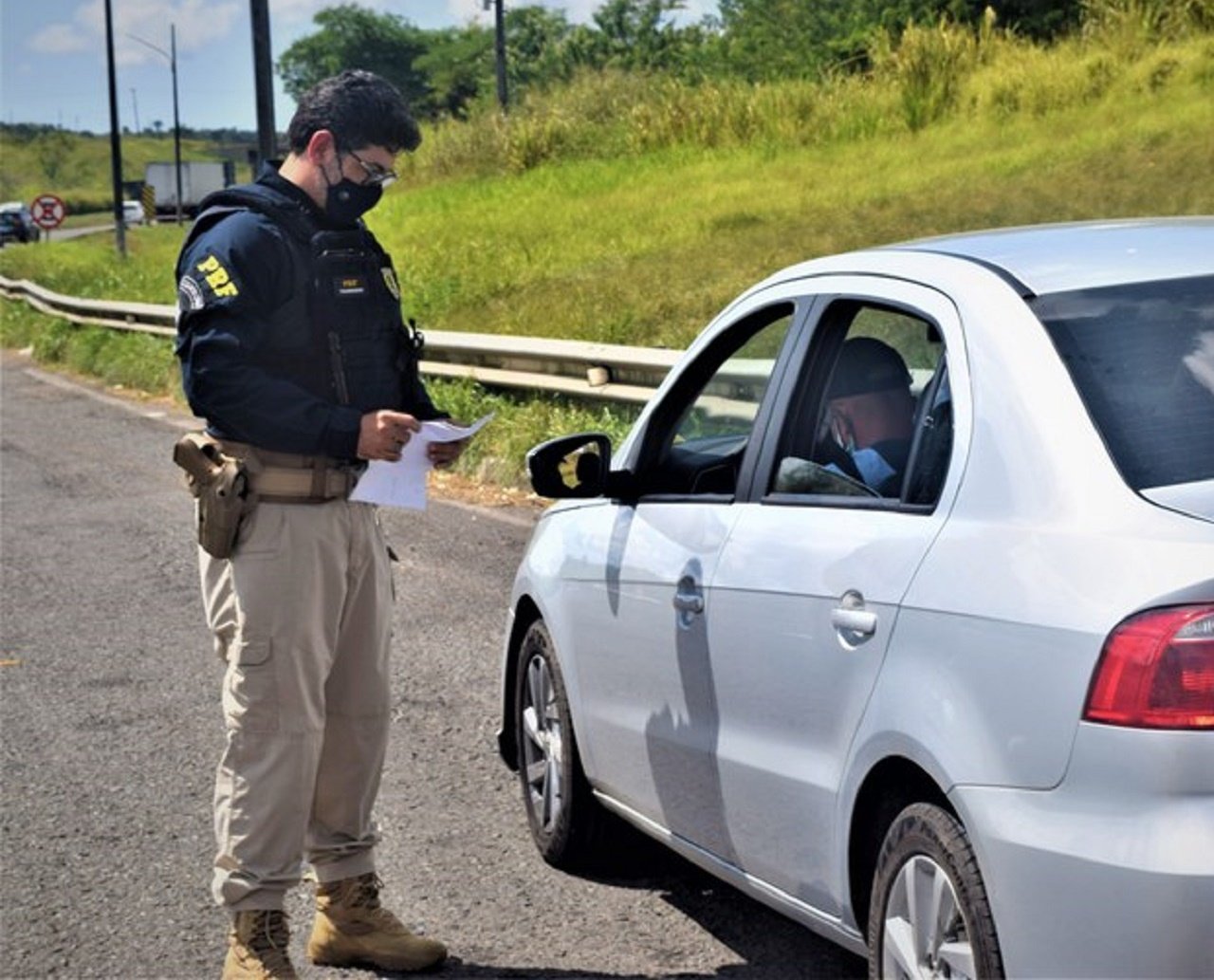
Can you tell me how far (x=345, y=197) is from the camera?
16.9ft

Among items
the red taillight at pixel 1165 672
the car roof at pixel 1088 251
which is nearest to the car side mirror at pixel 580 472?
the car roof at pixel 1088 251

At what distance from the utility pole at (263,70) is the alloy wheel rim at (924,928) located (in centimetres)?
1718

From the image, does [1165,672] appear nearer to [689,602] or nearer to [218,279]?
[689,602]

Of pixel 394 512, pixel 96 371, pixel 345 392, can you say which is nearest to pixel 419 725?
pixel 345 392

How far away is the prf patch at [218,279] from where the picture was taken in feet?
16.2

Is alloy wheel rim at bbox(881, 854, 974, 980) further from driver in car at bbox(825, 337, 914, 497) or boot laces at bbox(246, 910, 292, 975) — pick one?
boot laces at bbox(246, 910, 292, 975)

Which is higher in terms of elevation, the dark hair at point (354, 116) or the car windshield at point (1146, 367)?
the dark hair at point (354, 116)

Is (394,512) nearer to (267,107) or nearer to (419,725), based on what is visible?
(419,725)

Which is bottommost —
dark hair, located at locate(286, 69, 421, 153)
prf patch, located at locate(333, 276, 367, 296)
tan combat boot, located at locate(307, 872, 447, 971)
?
tan combat boot, located at locate(307, 872, 447, 971)

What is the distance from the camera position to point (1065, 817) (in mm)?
3422

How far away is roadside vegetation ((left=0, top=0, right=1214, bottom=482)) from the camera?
1855cm

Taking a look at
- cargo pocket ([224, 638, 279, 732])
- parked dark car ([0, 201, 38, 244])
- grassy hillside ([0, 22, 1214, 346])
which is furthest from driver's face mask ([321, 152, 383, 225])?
parked dark car ([0, 201, 38, 244])

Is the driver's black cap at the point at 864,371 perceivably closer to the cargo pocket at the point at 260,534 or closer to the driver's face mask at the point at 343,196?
the driver's face mask at the point at 343,196

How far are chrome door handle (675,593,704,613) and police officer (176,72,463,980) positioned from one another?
69 centimetres
